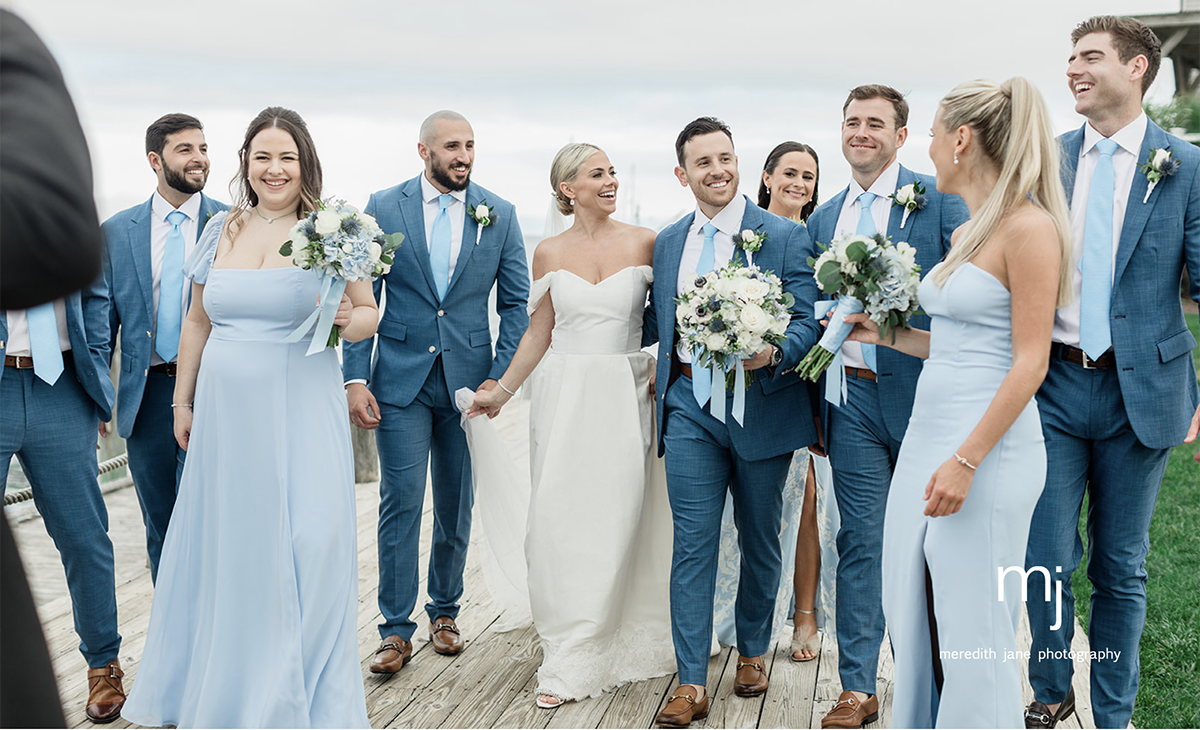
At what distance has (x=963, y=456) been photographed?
9.39 feet

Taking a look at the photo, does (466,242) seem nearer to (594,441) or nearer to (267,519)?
(594,441)

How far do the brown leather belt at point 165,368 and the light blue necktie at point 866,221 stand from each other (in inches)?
117

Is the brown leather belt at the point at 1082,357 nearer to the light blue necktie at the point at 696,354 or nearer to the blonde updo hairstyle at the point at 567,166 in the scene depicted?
the light blue necktie at the point at 696,354

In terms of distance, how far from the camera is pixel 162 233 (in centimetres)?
455

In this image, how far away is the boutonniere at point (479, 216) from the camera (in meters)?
4.68

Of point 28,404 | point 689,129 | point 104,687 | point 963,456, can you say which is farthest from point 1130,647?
point 28,404

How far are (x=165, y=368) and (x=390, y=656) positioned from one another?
5.29ft

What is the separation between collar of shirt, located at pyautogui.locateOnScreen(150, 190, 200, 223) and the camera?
4.55 metres

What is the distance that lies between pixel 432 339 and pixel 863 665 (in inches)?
91.4

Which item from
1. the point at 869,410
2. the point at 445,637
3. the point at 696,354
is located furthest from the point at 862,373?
the point at 445,637

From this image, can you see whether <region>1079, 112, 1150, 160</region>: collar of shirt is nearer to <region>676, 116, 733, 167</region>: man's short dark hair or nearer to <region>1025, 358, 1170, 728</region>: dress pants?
<region>1025, 358, 1170, 728</region>: dress pants

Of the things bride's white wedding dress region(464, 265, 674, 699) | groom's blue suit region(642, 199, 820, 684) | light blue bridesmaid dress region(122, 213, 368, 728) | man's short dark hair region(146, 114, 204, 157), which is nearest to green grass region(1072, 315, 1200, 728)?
groom's blue suit region(642, 199, 820, 684)

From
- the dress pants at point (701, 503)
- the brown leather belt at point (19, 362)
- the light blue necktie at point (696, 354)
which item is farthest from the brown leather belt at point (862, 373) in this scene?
the brown leather belt at point (19, 362)

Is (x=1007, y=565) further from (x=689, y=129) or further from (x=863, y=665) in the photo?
(x=689, y=129)
